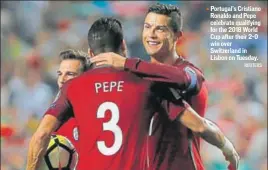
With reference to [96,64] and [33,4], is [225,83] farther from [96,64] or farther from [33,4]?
[96,64]

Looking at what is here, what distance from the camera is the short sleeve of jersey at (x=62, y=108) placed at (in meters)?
1.50

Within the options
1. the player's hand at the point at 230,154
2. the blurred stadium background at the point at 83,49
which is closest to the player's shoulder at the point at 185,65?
the player's hand at the point at 230,154

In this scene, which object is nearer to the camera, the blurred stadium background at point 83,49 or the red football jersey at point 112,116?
the red football jersey at point 112,116

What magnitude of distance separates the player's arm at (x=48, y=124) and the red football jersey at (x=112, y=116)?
3 cm

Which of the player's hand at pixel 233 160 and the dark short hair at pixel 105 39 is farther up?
the dark short hair at pixel 105 39

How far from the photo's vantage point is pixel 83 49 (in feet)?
10.9

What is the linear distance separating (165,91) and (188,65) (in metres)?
0.23

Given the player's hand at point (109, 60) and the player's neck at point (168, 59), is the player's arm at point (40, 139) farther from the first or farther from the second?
the player's neck at point (168, 59)

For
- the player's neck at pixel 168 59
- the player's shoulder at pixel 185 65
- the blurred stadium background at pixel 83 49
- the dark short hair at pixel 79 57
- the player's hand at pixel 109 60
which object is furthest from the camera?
the blurred stadium background at pixel 83 49

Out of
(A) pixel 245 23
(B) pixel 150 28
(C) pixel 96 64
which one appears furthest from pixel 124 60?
(A) pixel 245 23

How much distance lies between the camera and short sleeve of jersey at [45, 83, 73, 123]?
4.91ft

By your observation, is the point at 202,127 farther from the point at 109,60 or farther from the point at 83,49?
the point at 83,49

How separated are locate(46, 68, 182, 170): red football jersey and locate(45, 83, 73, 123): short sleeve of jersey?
0.02m

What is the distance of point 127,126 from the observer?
144 centimetres
